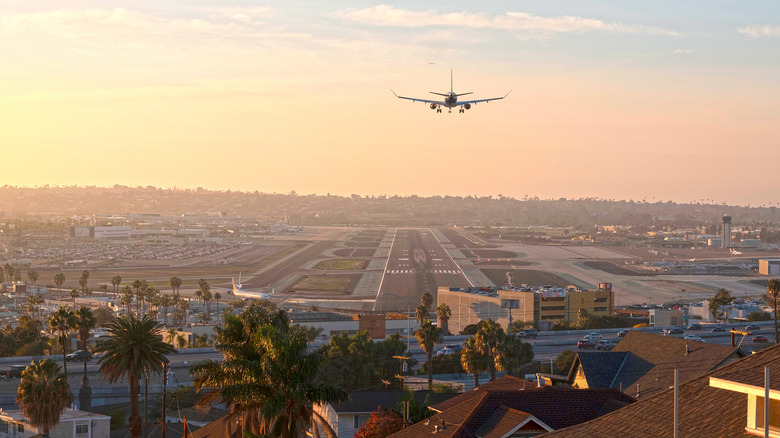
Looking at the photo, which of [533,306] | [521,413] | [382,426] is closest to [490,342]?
[382,426]

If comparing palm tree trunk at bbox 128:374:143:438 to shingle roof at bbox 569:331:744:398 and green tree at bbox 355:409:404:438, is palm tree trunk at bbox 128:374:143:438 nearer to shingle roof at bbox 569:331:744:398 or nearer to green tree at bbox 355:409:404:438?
green tree at bbox 355:409:404:438

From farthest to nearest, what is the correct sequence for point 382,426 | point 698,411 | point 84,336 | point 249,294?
1. point 249,294
2. point 84,336
3. point 382,426
4. point 698,411

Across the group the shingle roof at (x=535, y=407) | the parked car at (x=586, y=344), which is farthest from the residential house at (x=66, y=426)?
the parked car at (x=586, y=344)

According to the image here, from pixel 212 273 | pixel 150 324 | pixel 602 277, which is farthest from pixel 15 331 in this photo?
pixel 602 277

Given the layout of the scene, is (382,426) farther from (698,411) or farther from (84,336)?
(84,336)

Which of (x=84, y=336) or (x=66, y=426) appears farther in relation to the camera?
(x=84, y=336)

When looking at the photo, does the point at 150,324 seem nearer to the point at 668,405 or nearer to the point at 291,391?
the point at 291,391
